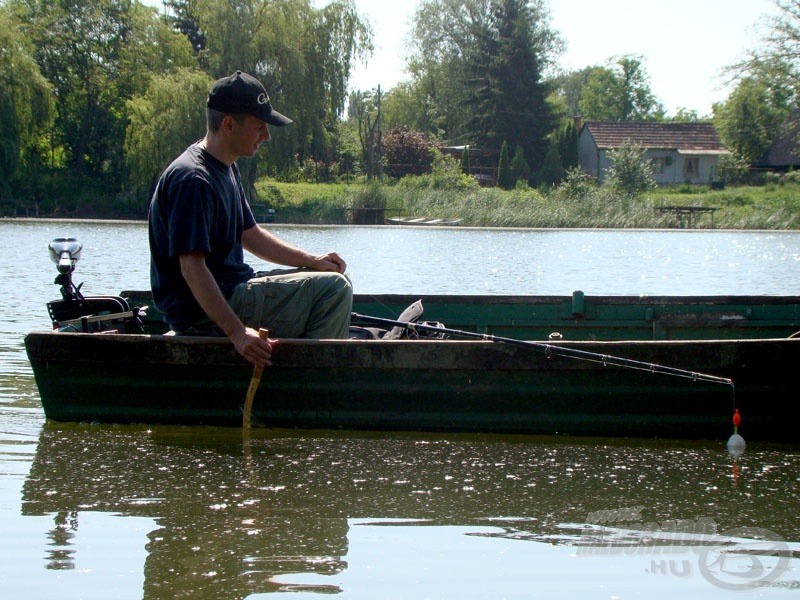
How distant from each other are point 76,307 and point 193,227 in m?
1.89

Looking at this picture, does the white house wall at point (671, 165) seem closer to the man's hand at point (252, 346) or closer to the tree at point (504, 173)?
the tree at point (504, 173)

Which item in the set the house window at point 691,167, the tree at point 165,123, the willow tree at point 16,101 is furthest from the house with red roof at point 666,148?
the willow tree at point 16,101

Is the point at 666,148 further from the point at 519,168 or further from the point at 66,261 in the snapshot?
the point at 66,261

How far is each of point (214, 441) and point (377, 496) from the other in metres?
1.42

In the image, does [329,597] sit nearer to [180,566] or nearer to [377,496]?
[180,566]

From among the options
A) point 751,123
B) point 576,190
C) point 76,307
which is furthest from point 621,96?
point 76,307

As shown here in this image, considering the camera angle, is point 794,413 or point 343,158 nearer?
point 794,413

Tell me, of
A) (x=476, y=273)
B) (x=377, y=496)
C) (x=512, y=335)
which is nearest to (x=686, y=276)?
(x=476, y=273)

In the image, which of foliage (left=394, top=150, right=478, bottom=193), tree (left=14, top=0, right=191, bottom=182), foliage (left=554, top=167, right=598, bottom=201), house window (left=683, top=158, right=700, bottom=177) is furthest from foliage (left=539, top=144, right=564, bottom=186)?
tree (left=14, top=0, right=191, bottom=182)

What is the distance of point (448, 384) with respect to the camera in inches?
242

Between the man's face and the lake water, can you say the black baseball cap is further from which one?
the lake water

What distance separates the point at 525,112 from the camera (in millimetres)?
64812

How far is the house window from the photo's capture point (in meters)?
68.7

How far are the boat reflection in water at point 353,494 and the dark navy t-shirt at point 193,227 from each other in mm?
852
